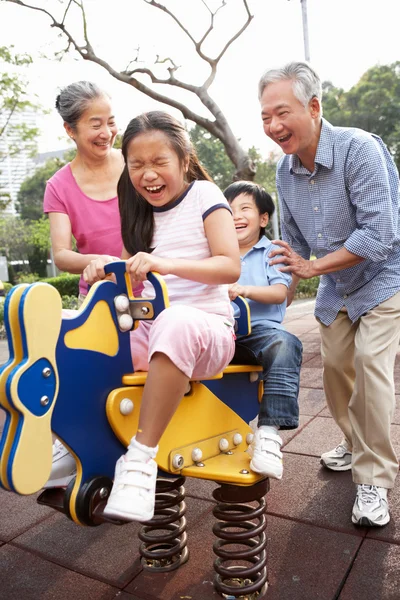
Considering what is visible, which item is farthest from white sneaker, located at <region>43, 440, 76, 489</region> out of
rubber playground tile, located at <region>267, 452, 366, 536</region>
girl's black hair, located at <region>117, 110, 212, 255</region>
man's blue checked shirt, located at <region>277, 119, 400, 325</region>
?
man's blue checked shirt, located at <region>277, 119, 400, 325</region>

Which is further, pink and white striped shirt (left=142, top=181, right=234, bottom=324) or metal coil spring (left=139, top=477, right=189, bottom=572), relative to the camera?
metal coil spring (left=139, top=477, right=189, bottom=572)

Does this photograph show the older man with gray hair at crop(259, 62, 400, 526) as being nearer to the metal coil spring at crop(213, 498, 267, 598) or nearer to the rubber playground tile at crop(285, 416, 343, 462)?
the metal coil spring at crop(213, 498, 267, 598)

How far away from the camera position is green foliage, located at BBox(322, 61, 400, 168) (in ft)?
106

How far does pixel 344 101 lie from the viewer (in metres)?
35.2

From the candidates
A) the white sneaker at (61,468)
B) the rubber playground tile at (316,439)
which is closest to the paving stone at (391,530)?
the rubber playground tile at (316,439)

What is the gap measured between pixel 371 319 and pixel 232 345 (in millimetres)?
838

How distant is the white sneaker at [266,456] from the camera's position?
Answer: 163 cm

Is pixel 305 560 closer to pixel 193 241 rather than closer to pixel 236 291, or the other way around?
pixel 236 291

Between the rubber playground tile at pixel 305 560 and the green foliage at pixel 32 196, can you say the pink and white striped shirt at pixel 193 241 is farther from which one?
the green foliage at pixel 32 196

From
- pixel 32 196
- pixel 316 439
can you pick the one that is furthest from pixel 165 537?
pixel 32 196

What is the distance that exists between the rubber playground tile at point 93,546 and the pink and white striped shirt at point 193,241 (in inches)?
37.8

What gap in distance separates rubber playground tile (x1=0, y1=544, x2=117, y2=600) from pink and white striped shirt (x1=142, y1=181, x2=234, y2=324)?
972 mm

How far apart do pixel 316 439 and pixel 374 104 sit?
112 ft

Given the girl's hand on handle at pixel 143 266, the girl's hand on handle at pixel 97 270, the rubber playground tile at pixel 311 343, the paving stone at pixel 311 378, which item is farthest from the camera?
the rubber playground tile at pixel 311 343
